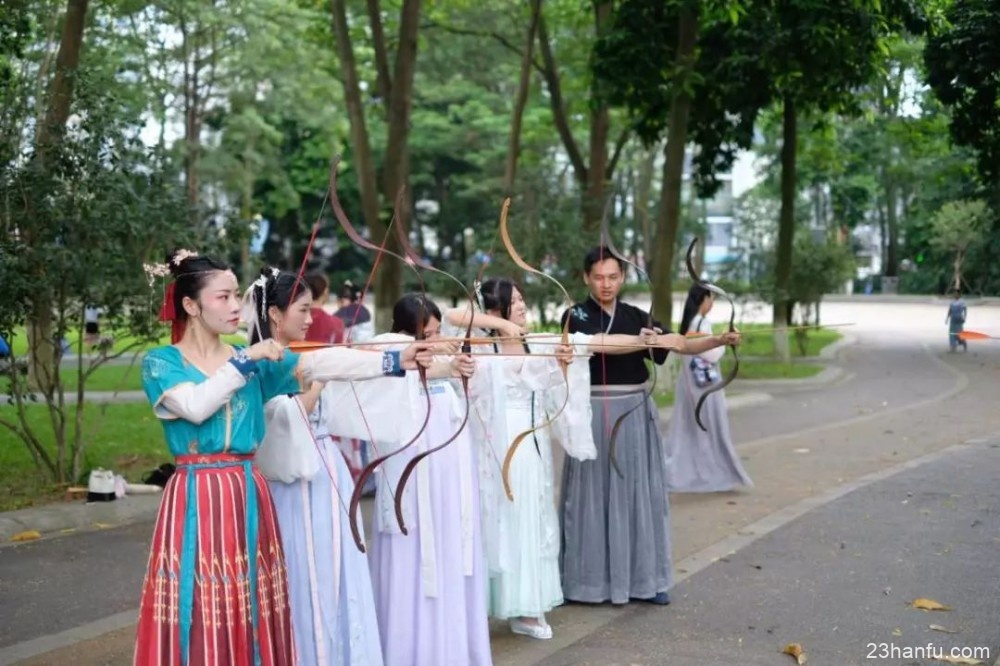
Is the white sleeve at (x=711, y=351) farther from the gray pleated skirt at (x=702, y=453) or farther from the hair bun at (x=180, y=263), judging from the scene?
the hair bun at (x=180, y=263)

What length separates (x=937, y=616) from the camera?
256 inches

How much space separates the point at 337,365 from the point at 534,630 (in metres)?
2.25

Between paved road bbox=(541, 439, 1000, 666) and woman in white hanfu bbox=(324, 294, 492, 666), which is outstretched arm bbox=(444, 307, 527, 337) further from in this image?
paved road bbox=(541, 439, 1000, 666)

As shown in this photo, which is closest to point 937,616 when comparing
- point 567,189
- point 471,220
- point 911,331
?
point 567,189

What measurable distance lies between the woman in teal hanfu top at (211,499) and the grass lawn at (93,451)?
5583mm

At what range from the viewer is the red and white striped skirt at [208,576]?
4.27 meters

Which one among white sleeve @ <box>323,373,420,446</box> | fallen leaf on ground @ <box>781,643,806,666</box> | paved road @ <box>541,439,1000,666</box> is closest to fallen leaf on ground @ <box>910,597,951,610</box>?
paved road @ <box>541,439,1000,666</box>

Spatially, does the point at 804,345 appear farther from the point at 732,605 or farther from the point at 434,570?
the point at 434,570

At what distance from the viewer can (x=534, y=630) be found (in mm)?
6254

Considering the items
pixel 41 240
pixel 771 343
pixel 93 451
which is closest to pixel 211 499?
pixel 41 240

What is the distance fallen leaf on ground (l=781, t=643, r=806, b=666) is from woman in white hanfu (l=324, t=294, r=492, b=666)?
4.60 ft

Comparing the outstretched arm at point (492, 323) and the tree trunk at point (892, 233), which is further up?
the tree trunk at point (892, 233)

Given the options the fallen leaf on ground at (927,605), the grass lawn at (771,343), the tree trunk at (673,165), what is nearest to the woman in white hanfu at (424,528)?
the fallen leaf on ground at (927,605)

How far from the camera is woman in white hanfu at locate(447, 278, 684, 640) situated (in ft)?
20.1
